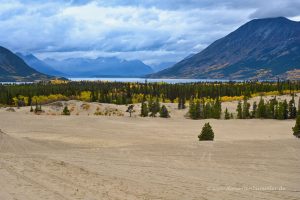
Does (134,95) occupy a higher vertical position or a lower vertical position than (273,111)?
higher

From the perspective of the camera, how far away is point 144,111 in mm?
93062

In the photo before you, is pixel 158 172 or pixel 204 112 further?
pixel 204 112

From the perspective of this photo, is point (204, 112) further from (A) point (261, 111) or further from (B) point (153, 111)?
(A) point (261, 111)

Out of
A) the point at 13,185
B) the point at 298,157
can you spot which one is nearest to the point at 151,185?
the point at 13,185

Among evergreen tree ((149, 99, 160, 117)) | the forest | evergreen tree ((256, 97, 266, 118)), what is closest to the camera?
evergreen tree ((256, 97, 266, 118))

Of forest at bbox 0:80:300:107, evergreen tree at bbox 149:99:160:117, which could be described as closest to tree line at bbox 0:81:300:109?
forest at bbox 0:80:300:107

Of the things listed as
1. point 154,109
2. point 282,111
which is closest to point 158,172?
point 282,111

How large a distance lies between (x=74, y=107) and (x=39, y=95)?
4236 centimetres

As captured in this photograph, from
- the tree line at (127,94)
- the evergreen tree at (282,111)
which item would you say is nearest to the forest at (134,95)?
the tree line at (127,94)

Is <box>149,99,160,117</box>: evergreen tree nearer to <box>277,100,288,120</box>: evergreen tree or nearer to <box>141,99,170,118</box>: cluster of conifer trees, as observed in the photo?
<box>141,99,170,118</box>: cluster of conifer trees

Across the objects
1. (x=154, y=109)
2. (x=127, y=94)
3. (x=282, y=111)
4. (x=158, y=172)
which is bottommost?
(x=158, y=172)

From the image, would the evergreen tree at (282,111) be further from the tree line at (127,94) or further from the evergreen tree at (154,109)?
the tree line at (127,94)

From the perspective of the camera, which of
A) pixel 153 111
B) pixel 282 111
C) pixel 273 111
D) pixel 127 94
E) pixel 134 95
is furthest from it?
pixel 134 95

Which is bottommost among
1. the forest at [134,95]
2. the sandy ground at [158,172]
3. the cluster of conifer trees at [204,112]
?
the sandy ground at [158,172]
